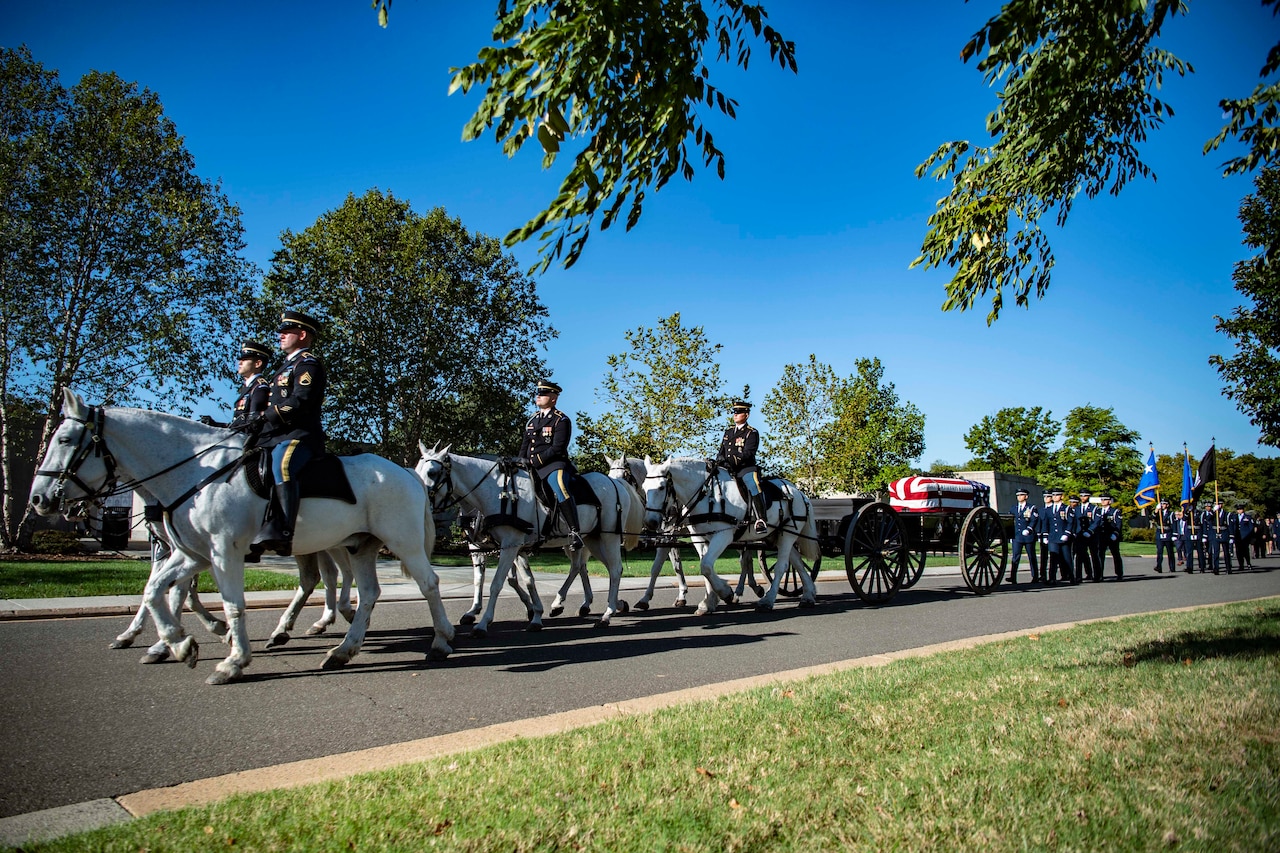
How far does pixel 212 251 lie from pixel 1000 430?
7435cm

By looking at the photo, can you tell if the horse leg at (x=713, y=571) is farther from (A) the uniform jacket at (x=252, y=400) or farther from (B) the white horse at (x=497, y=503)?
(A) the uniform jacket at (x=252, y=400)

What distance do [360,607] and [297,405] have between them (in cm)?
205

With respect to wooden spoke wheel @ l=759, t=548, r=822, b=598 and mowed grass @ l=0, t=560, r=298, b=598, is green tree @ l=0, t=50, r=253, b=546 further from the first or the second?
wooden spoke wheel @ l=759, t=548, r=822, b=598

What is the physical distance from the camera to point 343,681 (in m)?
6.40

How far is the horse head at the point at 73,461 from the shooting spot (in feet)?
20.4

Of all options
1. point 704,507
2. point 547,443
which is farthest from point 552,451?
point 704,507

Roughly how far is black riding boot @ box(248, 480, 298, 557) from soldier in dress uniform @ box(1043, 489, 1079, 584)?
17874 millimetres

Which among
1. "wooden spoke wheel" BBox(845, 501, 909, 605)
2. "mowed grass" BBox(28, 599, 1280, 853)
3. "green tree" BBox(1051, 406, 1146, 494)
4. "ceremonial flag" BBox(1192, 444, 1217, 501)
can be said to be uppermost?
"green tree" BBox(1051, 406, 1146, 494)

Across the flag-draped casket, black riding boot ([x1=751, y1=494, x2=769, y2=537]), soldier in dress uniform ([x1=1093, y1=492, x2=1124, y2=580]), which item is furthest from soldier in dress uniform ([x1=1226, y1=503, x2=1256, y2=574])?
black riding boot ([x1=751, y1=494, x2=769, y2=537])

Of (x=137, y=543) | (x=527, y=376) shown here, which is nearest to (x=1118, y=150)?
(x=527, y=376)

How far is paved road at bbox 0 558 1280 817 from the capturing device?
4.41 meters

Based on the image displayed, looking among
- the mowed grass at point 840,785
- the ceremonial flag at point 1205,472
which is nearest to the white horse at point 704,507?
the mowed grass at point 840,785

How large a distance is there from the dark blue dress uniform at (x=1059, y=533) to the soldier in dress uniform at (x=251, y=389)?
18.0m

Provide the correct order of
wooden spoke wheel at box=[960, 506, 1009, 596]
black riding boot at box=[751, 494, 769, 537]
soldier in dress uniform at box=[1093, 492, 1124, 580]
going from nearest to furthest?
black riding boot at box=[751, 494, 769, 537]
wooden spoke wheel at box=[960, 506, 1009, 596]
soldier in dress uniform at box=[1093, 492, 1124, 580]
